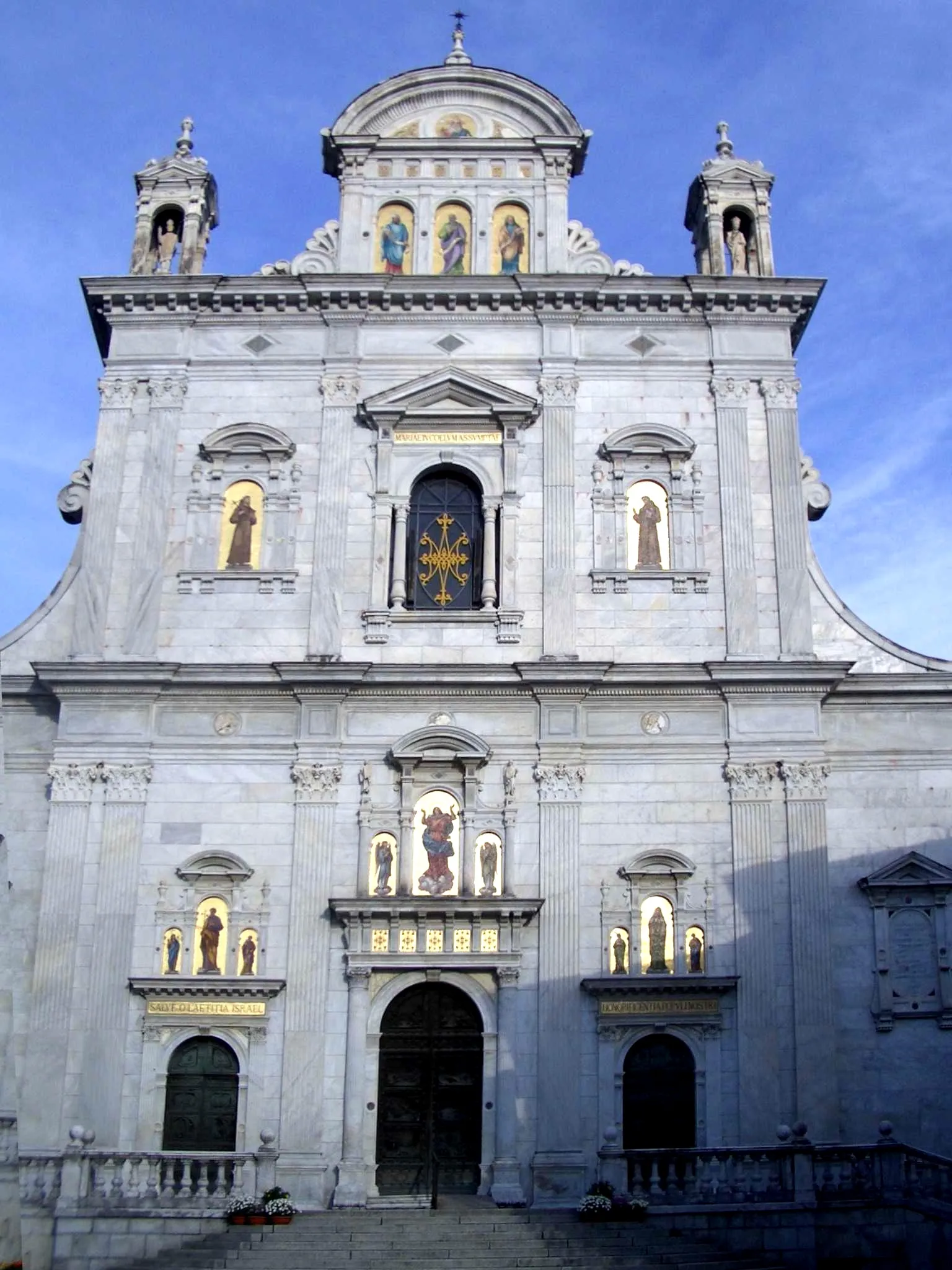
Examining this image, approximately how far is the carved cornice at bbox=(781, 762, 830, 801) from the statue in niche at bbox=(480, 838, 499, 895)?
4.27m

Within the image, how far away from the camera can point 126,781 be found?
72.1 feet

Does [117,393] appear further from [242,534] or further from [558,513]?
[558,513]

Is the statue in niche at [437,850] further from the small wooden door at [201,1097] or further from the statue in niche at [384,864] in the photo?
the small wooden door at [201,1097]

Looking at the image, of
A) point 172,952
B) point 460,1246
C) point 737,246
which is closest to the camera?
point 460,1246

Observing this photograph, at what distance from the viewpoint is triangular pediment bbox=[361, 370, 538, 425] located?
2400 centimetres

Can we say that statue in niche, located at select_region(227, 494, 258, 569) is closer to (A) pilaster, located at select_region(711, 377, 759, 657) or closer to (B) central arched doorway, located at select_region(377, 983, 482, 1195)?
(B) central arched doorway, located at select_region(377, 983, 482, 1195)

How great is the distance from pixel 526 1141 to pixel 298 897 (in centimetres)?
451

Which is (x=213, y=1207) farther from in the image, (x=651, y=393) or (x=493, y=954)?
(x=651, y=393)

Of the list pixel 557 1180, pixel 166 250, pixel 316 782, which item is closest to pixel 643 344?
pixel 166 250

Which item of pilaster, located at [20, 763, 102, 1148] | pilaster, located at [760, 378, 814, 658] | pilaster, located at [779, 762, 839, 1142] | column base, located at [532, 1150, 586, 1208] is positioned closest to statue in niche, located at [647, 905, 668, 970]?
pilaster, located at [779, 762, 839, 1142]

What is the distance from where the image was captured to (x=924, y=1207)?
18.8m

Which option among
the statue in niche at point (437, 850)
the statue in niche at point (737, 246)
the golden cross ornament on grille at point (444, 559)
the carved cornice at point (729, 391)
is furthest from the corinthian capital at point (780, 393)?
the statue in niche at point (437, 850)

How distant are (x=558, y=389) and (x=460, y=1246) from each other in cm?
1285

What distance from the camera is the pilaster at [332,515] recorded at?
74.5 feet
